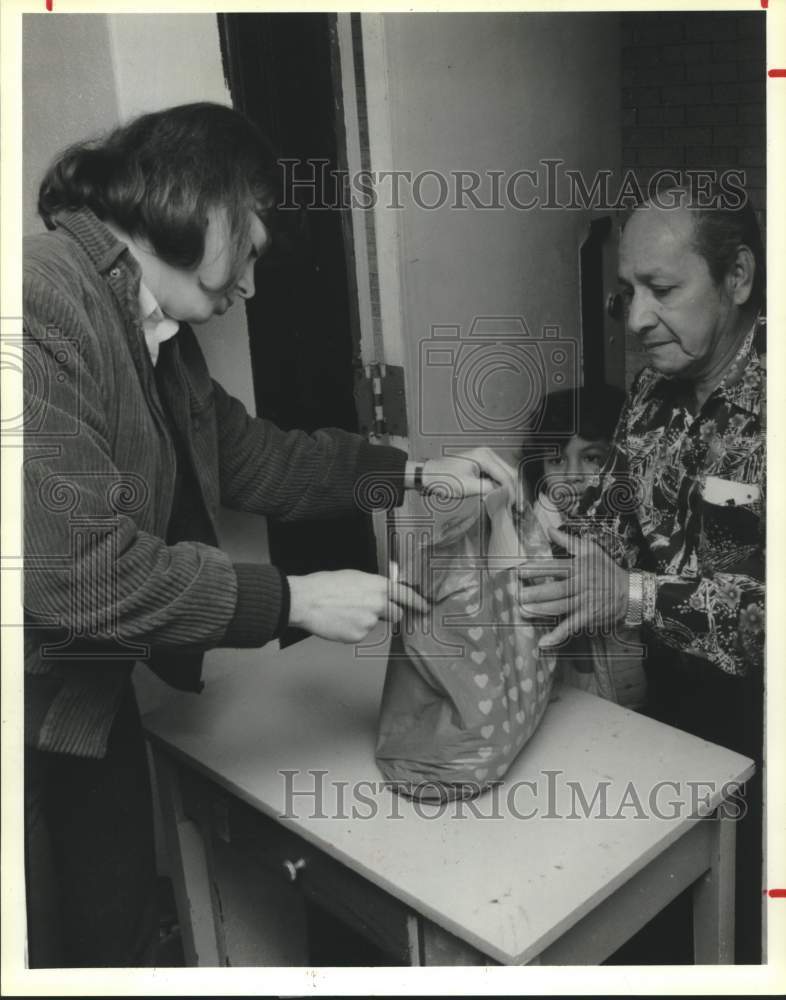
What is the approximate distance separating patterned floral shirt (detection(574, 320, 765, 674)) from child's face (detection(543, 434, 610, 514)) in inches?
5.8

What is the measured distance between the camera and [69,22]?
4.26 feet

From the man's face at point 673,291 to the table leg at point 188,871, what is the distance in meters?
1.03

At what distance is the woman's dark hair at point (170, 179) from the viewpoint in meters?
1.20

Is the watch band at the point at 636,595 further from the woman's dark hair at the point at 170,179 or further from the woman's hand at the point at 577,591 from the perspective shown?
the woman's dark hair at the point at 170,179

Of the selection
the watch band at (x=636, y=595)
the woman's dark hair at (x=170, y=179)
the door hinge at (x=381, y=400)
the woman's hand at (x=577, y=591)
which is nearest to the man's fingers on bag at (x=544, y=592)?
the woman's hand at (x=577, y=591)

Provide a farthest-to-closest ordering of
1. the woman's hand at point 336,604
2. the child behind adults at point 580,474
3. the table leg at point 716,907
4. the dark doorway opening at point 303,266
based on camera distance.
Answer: the child behind adults at point 580,474
the dark doorway opening at point 303,266
the table leg at point 716,907
the woman's hand at point 336,604

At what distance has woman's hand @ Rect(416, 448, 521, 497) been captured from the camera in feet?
4.73

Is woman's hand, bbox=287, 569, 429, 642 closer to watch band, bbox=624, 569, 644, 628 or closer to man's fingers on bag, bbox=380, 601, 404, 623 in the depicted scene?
man's fingers on bag, bbox=380, 601, 404, 623

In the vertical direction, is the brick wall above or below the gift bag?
above

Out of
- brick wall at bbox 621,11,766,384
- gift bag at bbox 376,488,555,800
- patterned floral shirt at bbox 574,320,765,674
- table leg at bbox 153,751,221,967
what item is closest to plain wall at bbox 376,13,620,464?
patterned floral shirt at bbox 574,320,765,674

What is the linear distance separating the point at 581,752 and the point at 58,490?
0.77 m

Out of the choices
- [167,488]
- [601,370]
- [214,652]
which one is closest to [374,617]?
[167,488]

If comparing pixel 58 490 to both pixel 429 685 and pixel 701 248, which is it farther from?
pixel 701 248

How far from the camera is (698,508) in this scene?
150 cm
